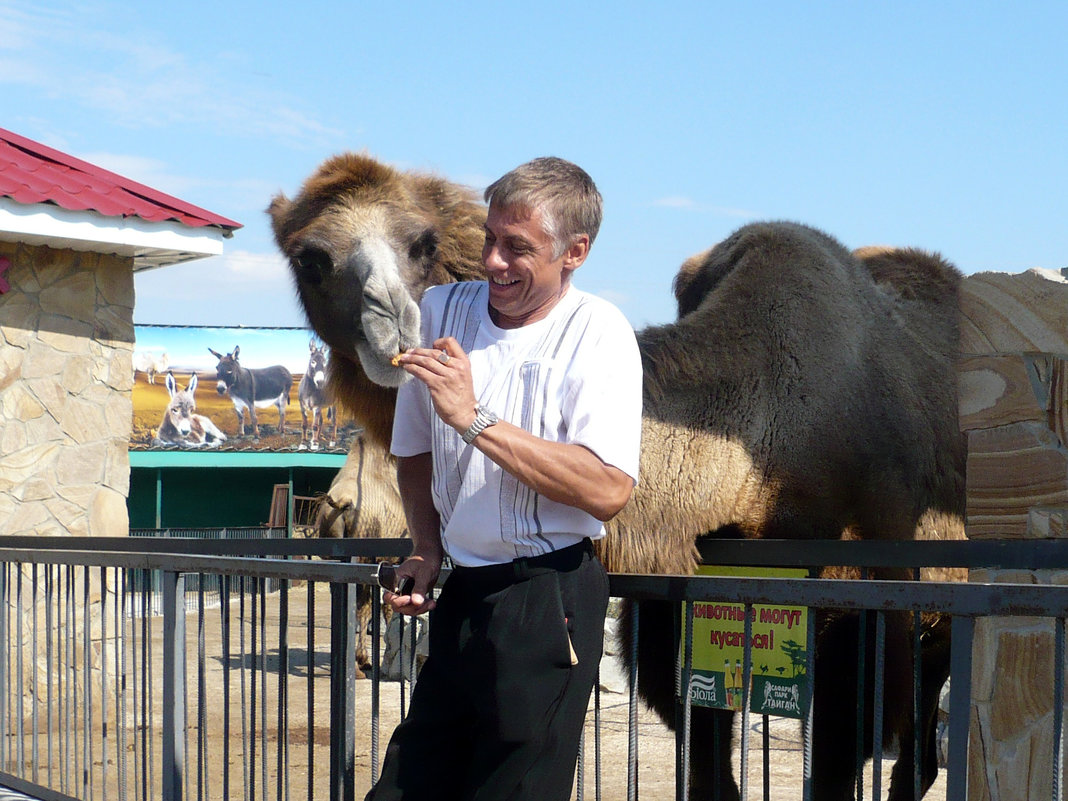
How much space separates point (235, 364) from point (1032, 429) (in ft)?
75.9

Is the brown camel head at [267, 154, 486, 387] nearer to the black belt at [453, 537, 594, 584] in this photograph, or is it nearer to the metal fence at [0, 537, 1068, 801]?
the metal fence at [0, 537, 1068, 801]

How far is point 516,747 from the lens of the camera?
7.08ft

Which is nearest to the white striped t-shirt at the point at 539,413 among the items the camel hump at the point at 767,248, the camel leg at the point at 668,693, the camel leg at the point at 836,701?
the camel leg at the point at 668,693

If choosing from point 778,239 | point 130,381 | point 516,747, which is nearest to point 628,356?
point 516,747

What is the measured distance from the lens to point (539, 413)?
221 cm

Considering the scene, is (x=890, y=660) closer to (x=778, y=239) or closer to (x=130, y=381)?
(x=778, y=239)

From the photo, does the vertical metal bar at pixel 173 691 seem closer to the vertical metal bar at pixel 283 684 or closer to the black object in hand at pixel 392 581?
the vertical metal bar at pixel 283 684

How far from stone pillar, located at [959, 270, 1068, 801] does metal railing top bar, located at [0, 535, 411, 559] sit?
5.61 ft

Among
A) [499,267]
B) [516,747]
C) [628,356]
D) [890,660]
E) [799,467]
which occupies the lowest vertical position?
[890,660]

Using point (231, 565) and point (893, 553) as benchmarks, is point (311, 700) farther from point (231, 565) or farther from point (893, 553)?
point (893, 553)

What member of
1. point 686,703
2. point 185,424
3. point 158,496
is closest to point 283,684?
point 686,703

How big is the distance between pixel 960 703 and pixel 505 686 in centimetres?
78

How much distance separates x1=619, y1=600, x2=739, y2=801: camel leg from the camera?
15.5ft

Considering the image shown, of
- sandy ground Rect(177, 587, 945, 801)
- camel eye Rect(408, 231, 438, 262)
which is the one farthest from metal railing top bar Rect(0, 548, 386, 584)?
camel eye Rect(408, 231, 438, 262)
